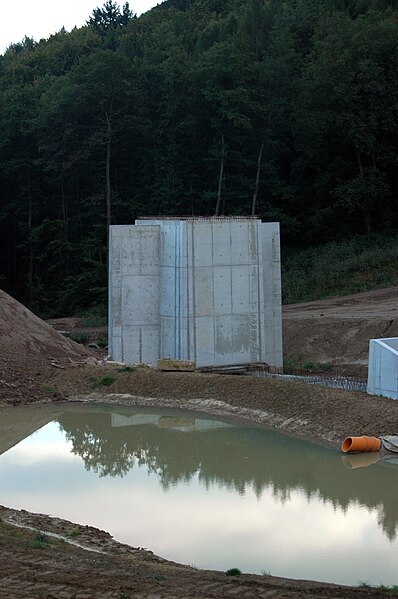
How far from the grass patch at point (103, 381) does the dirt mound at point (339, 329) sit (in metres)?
8.32

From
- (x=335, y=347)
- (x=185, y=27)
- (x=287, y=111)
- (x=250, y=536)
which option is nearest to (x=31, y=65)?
(x=185, y=27)

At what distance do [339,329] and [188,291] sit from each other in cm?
671

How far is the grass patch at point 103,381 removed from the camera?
104ft

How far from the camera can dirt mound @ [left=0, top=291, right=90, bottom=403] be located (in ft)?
104

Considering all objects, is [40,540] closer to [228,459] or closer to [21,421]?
[228,459]

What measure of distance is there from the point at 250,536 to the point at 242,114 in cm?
3774

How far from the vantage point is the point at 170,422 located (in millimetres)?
28297

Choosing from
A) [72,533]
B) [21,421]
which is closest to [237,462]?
[72,533]

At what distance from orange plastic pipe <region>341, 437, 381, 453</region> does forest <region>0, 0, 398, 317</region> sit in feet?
94.5

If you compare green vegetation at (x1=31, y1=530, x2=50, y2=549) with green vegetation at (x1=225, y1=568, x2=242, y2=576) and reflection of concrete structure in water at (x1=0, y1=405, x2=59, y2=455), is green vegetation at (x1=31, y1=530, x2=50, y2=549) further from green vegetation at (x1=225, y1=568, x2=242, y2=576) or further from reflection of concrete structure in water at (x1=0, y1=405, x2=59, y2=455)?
reflection of concrete structure in water at (x1=0, y1=405, x2=59, y2=455)

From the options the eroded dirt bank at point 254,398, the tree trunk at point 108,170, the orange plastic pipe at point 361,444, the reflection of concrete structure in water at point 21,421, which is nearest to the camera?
the orange plastic pipe at point 361,444

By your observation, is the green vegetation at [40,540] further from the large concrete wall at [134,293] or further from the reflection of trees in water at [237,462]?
the large concrete wall at [134,293]

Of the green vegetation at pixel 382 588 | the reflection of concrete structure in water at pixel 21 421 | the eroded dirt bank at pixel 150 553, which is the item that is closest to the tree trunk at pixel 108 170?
the eroded dirt bank at pixel 150 553

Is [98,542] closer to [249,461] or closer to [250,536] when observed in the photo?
[250,536]
